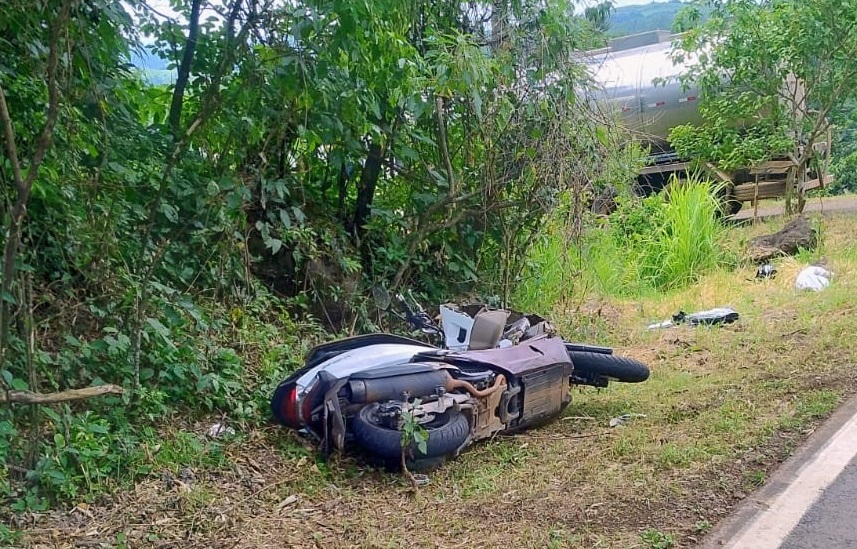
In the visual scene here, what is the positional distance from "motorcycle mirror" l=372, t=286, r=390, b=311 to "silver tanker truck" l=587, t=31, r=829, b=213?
7.18 m

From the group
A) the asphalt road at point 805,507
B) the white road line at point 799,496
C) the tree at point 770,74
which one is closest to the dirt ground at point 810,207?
the tree at point 770,74

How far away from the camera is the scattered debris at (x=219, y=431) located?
4168mm

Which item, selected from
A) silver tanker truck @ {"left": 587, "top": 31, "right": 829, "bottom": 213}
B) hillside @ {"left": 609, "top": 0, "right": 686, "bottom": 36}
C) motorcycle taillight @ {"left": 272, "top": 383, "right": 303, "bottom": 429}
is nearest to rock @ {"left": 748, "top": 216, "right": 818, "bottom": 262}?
silver tanker truck @ {"left": 587, "top": 31, "right": 829, "bottom": 213}

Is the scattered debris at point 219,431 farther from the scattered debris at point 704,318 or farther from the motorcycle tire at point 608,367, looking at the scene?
the scattered debris at point 704,318

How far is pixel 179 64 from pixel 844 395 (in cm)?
467

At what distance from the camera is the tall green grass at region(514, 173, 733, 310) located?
7797 millimetres

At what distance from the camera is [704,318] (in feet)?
22.8

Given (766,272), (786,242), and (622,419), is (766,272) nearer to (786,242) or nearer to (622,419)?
(786,242)

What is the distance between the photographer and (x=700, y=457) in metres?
3.84

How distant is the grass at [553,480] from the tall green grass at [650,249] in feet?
7.56

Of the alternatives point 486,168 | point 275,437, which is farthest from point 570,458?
point 486,168

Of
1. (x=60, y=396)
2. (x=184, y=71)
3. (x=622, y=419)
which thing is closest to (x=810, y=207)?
(x=622, y=419)

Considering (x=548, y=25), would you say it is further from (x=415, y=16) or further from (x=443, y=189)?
(x=443, y=189)

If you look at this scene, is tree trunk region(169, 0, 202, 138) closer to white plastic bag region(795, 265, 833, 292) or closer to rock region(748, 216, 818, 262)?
white plastic bag region(795, 265, 833, 292)
